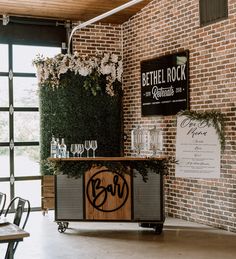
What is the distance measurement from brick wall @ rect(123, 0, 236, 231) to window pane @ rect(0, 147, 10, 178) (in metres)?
2.32

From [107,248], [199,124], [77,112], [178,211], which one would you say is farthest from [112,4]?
[107,248]

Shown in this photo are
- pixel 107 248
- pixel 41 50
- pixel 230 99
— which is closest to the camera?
pixel 107 248

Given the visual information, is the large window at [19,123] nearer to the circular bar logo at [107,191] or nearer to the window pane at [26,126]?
the window pane at [26,126]

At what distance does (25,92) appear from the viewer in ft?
30.0

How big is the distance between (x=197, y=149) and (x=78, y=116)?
110 inches

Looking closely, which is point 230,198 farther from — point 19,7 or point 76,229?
point 19,7

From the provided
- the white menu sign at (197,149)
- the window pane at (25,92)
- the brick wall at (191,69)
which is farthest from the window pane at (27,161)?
the white menu sign at (197,149)

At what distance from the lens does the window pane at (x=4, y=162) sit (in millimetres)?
8961

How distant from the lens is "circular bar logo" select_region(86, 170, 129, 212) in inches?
275

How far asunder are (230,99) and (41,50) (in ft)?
12.7

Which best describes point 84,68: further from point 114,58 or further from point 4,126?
point 4,126

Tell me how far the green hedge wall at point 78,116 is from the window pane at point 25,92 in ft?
0.92

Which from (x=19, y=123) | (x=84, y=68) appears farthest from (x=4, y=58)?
(x=84, y=68)

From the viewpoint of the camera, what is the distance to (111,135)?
9438 mm
